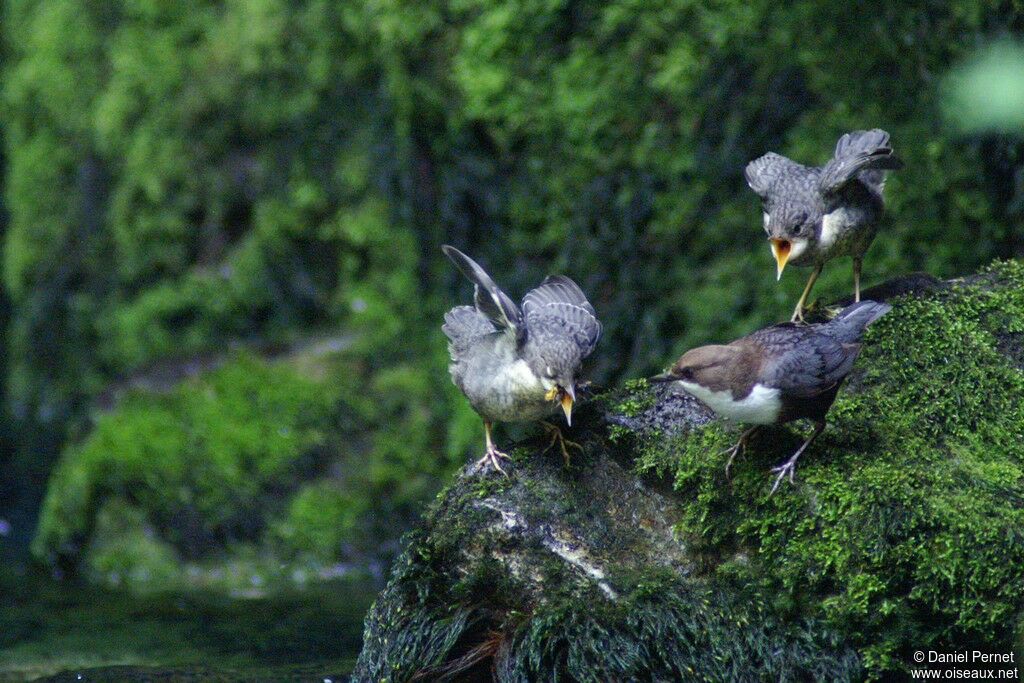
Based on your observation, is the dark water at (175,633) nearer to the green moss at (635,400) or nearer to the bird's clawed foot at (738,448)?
the green moss at (635,400)

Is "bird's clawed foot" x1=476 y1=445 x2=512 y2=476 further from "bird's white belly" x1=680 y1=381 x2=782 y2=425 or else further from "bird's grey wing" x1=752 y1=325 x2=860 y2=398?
"bird's grey wing" x1=752 y1=325 x2=860 y2=398

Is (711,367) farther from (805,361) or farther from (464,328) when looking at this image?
(464,328)

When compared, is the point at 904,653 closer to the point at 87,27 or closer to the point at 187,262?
the point at 187,262

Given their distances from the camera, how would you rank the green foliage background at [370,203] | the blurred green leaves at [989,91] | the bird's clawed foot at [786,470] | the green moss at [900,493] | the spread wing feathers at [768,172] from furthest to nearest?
the green foliage background at [370,203] → the blurred green leaves at [989,91] → the spread wing feathers at [768,172] → the bird's clawed foot at [786,470] → the green moss at [900,493]

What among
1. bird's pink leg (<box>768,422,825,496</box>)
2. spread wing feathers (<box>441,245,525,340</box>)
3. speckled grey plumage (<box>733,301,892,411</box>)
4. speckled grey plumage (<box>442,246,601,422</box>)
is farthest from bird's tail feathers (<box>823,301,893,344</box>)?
spread wing feathers (<box>441,245,525,340</box>)

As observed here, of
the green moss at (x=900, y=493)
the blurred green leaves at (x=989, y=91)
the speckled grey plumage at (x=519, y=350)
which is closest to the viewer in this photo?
the green moss at (x=900, y=493)

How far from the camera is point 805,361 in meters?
3.86

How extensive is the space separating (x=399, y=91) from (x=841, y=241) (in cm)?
440

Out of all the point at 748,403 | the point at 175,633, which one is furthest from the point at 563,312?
the point at 175,633

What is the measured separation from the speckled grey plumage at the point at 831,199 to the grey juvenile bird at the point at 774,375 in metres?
0.72

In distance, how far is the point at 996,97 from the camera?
586 centimetres

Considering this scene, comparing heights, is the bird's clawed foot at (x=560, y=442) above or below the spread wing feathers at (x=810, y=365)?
below

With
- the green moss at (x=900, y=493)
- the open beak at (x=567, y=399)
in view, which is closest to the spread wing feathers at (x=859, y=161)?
the green moss at (x=900, y=493)

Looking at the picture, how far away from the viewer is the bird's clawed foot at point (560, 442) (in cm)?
431
